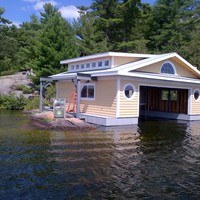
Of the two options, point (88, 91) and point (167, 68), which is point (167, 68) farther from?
point (88, 91)

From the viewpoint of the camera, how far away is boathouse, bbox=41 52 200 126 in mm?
15812

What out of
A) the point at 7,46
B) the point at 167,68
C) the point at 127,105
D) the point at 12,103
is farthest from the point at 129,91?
the point at 7,46

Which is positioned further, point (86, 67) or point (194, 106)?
point (86, 67)

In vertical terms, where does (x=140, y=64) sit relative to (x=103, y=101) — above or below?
above

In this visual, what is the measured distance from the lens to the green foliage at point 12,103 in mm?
27484

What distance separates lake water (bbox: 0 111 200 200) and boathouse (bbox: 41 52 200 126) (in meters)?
3.73

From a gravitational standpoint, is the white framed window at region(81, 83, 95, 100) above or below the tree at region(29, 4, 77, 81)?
below

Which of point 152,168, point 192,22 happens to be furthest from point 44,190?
point 192,22

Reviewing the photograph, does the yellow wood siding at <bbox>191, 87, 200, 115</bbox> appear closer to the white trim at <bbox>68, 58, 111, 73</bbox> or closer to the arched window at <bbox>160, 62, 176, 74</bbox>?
the arched window at <bbox>160, 62, 176, 74</bbox>

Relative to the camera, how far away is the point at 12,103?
27.5 metres

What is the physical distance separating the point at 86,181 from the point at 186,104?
1532cm

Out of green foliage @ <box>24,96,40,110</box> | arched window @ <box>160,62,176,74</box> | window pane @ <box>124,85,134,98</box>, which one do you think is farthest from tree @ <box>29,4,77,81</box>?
window pane @ <box>124,85,134,98</box>

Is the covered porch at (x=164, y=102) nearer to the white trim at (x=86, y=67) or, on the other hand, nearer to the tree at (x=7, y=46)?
the white trim at (x=86, y=67)

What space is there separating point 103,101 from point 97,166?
30.0 feet
